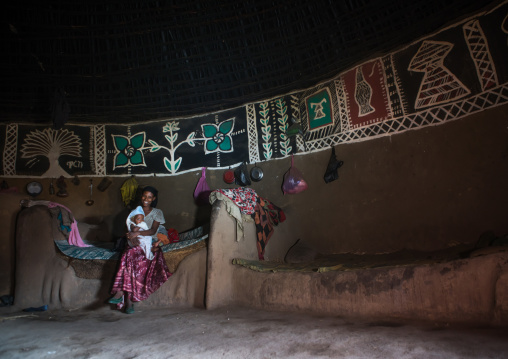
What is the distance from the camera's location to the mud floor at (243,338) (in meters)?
2.22

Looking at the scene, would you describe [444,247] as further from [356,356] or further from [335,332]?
[356,356]

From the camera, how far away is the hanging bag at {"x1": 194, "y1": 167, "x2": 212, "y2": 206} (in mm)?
6145

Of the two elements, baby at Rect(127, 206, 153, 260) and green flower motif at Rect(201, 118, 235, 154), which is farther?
green flower motif at Rect(201, 118, 235, 154)

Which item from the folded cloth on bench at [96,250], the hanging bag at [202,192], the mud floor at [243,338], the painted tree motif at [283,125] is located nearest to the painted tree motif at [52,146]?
the folded cloth on bench at [96,250]

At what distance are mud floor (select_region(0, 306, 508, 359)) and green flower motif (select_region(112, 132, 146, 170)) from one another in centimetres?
351

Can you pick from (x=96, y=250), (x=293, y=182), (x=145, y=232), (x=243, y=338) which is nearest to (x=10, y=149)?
(x=96, y=250)

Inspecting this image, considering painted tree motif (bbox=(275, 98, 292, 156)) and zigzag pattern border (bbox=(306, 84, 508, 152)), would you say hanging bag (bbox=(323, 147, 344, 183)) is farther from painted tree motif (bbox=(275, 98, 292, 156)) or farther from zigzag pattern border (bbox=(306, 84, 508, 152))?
painted tree motif (bbox=(275, 98, 292, 156))

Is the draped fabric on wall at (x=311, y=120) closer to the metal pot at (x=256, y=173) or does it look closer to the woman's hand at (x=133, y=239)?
the metal pot at (x=256, y=173)

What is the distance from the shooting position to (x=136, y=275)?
4.19 meters

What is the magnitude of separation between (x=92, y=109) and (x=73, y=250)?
3.03 metres

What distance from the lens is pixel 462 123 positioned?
3889mm

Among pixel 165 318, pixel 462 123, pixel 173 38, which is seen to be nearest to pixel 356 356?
pixel 165 318

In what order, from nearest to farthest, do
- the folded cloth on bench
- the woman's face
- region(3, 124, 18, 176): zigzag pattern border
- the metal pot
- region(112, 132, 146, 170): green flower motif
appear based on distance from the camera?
1. the folded cloth on bench
2. the woman's face
3. the metal pot
4. region(3, 124, 18, 176): zigzag pattern border
5. region(112, 132, 146, 170): green flower motif

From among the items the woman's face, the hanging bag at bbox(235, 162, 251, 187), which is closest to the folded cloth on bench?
the woman's face
